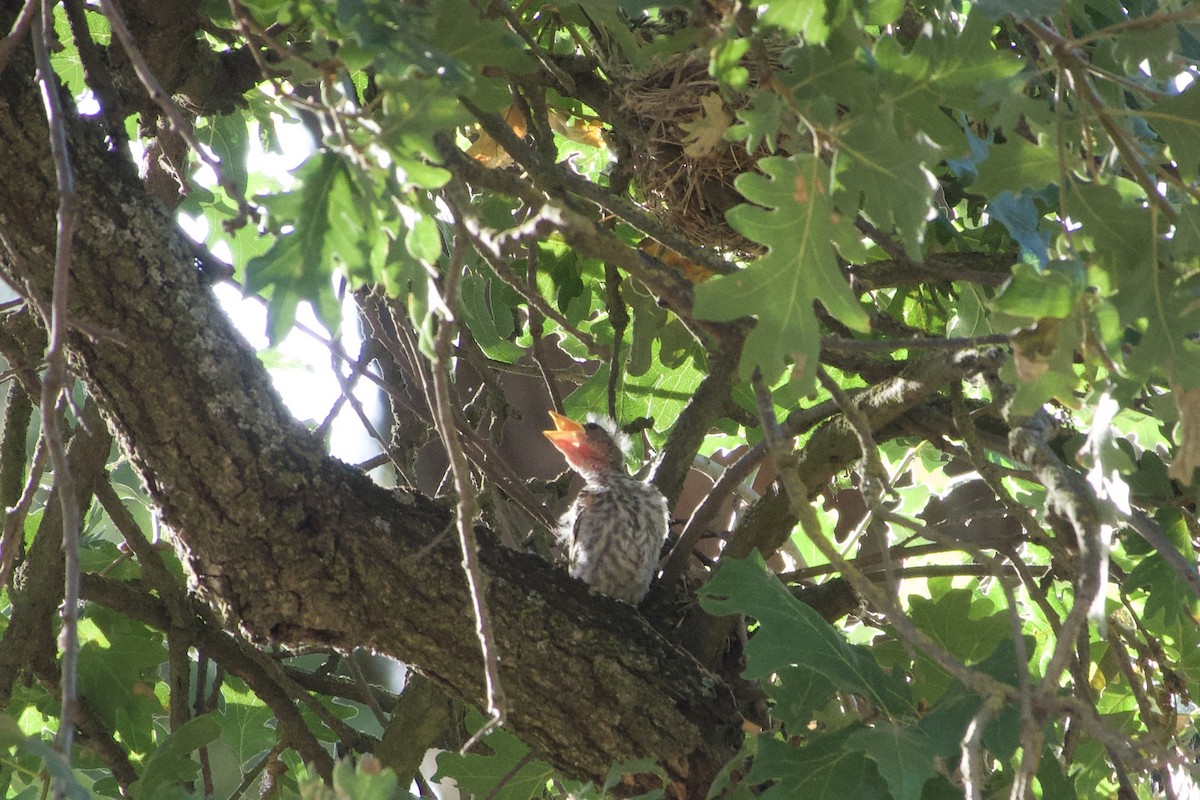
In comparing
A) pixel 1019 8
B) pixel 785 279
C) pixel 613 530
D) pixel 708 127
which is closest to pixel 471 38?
pixel 708 127

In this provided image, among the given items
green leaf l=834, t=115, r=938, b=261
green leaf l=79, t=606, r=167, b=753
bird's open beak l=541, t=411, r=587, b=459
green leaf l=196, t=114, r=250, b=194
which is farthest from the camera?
bird's open beak l=541, t=411, r=587, b=459

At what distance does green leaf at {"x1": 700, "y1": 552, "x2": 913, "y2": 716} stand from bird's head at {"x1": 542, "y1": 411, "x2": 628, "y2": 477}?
5.11 ft

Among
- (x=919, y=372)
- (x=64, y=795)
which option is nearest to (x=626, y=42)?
(x=919, y=372)

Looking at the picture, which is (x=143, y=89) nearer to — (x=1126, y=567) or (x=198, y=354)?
(x=198, y=354)

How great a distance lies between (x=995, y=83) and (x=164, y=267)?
1101mm

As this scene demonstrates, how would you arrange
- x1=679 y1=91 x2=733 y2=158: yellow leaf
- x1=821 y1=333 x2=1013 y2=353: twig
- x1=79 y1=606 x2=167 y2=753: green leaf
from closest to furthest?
x1=821 y1=333 x2=1013 y2=353: twig < x1=679 y1=91 x2=733 y2=158: yellow leaf < x1=79 y1=606 x2=167 y2=753: green leaf

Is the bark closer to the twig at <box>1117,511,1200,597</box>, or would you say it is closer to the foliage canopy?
the foliage canopy

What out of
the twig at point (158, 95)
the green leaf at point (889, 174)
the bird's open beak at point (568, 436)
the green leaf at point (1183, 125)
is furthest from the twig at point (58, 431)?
the bird's open beak at point (568, 436)

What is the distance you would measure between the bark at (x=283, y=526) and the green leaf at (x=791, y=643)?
223 millimetres

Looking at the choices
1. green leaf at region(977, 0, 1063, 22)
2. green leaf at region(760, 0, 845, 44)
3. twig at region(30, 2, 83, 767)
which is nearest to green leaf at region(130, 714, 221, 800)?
twig at region(30, 2, 83, 767)

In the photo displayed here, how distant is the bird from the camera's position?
284 cm

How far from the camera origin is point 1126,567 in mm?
2561

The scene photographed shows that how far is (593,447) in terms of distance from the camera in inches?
132

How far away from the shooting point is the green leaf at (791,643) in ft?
5.27
